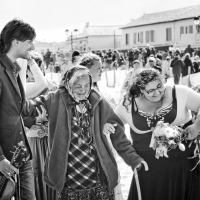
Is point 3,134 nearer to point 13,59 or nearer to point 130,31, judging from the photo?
point 13,59

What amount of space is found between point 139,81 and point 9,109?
1366mm

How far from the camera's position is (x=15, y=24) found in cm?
271

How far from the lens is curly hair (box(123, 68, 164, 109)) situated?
3.36m

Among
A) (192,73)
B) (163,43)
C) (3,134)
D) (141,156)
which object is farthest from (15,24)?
(163,43)

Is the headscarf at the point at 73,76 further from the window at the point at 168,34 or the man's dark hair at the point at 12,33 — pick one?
the window at the point at 168,34

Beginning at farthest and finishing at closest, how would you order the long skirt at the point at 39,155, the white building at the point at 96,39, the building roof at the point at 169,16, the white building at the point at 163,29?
the white building at the point at 96,39 < the building roof at the point at 169,16 < the white building at the point at 163,29 < the long skirt at the point at 39,155

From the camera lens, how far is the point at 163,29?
48719 millimetres

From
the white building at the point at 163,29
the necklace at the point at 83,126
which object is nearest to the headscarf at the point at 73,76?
the necklace at the point at 83,126

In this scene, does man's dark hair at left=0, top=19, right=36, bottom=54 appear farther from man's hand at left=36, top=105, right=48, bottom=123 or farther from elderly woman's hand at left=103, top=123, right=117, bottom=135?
elderly woman's hand at left=103, top=123, right=117, bottom=135

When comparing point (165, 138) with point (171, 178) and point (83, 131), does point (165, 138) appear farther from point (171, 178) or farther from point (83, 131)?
point (83, 131)

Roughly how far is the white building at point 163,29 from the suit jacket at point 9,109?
38.9 meters

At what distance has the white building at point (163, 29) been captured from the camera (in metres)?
45.1

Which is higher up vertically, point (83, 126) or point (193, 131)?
point (83, 126)

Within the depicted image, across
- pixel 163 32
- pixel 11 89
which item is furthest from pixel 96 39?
pixel 11 89
